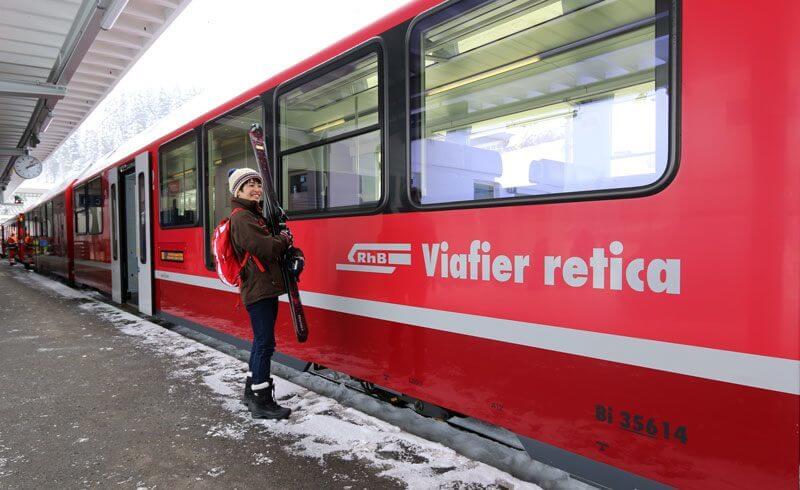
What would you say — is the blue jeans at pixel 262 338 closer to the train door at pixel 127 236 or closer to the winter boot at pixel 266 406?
the winter boot at pixel 266 406

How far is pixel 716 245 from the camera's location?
5.85 ft

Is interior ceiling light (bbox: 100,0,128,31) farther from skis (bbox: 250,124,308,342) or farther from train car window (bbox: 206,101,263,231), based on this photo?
skis (bbox: 250,124,308,342)

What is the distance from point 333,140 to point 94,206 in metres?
8.08

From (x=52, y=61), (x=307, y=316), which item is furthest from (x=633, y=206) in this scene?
(x=52, y=61)

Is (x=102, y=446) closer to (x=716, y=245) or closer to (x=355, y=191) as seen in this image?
(x=355, y=191)

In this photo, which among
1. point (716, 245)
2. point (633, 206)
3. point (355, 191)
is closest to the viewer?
point (716, 245)

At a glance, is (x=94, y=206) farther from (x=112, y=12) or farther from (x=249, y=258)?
(x=249, y=258)

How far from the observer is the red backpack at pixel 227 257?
341 cm

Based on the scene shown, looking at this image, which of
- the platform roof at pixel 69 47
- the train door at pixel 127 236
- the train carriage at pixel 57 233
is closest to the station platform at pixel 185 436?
the train door at pixel 127 236

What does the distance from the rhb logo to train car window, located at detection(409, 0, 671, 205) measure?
338mm

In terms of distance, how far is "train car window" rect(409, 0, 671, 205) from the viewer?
6.69 ft

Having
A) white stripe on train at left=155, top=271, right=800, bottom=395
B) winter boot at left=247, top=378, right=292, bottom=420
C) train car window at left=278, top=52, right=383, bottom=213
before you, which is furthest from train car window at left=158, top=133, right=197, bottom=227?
white stripe on train at left=155, top=271, right=800, bottom=395

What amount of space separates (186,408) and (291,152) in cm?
212

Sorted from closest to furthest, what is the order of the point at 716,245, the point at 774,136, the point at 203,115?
1. the point at 774,136
2. the point at 716,245
3. the point at 203,115
